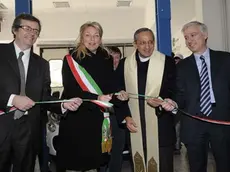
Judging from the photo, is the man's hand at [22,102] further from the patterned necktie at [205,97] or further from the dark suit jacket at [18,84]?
the patterned necktie at [205,97]

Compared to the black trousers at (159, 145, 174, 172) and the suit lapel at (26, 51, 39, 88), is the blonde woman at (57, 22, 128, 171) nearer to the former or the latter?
the suit lapel at (26, 51, 39, 88)

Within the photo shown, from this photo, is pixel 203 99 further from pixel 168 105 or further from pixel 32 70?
pixel 32 70

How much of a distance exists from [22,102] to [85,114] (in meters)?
0.54

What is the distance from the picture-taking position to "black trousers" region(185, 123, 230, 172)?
7.73ft

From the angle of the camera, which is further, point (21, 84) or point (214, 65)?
point (214, 65)

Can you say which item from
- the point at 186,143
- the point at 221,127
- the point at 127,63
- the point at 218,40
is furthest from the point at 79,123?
the point at 218,40

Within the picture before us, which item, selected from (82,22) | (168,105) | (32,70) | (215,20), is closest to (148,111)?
(168,105)

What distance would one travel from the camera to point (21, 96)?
2037 millimetres

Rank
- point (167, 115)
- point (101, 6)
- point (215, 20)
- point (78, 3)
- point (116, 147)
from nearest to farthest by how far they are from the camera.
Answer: point (167, 115), point (116, 147), point (215, 20), point (78, 3), point (101, 6)

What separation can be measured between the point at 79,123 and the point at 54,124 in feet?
6.49

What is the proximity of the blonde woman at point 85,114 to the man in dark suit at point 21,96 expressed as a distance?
0.17 metres

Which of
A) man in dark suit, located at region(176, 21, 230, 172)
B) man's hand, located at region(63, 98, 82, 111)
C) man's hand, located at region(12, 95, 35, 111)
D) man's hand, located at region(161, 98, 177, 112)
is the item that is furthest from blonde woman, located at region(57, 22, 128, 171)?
man in dark suit, located at region(176, 21, 230, 172)

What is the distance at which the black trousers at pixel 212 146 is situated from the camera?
2355 millimetres

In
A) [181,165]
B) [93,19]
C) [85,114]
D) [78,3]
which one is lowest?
[181,165]
